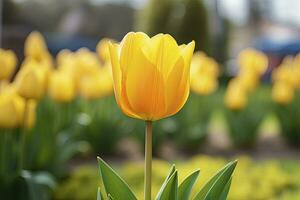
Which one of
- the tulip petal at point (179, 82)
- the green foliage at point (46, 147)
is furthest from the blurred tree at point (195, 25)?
the tulip petal at point (179, 82)

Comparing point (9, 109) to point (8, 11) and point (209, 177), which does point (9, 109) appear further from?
point (8, 11)

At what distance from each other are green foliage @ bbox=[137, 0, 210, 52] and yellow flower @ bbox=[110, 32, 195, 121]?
1138cm

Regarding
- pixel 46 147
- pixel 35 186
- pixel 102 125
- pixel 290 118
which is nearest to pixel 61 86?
pixel 46 147

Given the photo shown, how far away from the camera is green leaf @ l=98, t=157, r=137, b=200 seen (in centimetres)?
139

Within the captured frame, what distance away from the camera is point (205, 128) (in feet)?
18.5

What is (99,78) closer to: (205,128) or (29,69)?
(205,128)

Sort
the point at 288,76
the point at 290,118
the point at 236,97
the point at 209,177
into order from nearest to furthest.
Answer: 1. the point at 209,177
2. the point at 236,97
3. the point at 288,76
4. the point at 290,118

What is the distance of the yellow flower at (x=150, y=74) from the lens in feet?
4.26

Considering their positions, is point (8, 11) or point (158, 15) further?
point (8, 11)

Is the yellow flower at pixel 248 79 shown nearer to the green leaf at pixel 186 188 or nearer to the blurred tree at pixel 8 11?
the green leaf at pixel 186 188

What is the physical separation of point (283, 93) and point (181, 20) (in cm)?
741

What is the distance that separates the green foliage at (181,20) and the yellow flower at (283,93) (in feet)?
22.9

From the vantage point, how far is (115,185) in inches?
55.0

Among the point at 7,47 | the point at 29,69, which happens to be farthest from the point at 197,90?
the point at 7,47
